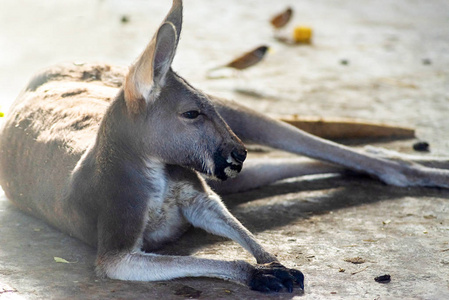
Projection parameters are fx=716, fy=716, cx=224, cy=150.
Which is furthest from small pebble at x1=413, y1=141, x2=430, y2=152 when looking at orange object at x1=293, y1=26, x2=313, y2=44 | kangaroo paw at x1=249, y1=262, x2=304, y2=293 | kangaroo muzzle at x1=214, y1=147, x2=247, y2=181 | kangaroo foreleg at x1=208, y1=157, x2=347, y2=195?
orange object at x1=293, y1=26, x2=313, y2=44

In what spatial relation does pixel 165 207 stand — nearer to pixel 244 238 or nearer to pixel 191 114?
pixel 244 238

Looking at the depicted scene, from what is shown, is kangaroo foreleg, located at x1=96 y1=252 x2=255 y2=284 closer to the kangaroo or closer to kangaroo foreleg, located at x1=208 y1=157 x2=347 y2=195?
the kangaroo

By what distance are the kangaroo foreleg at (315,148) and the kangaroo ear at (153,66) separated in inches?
51.2

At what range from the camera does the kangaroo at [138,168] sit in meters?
3.44

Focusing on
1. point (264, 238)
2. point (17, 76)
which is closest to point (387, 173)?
point (264, 238)

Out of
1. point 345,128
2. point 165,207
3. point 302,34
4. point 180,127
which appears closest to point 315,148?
point 345,128

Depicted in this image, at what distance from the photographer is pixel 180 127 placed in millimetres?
3582

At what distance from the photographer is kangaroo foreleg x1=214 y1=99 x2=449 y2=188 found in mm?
4895

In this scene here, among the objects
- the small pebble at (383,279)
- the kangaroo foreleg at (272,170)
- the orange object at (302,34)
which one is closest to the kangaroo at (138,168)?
the small pebble at (383,279)

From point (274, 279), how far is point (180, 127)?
88 cm

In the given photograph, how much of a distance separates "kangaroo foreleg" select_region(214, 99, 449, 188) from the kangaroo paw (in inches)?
63.2

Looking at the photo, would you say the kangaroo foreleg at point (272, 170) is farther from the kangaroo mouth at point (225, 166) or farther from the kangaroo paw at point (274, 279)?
the kangaroo paw at point (274, 279)

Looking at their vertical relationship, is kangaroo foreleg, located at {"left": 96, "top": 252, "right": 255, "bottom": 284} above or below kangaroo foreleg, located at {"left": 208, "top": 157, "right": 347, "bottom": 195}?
above

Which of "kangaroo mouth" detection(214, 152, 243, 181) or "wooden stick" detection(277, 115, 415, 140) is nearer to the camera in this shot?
"kangaroo mouth" detection(214, 152, 243, 181)
